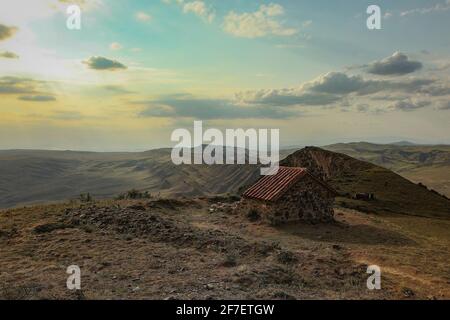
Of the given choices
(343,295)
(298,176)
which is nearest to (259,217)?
(298,176)

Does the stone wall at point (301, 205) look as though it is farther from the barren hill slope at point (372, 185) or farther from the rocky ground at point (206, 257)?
the barren hill slope at point (372, 185)

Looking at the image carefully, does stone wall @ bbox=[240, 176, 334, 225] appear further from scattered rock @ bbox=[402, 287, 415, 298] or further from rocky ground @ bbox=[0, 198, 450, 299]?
scattered rock @ bbox=[402, 287, 415, 298]

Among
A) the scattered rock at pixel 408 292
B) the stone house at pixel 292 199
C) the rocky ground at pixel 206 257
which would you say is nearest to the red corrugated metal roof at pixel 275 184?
the stone house at pixel 292 199

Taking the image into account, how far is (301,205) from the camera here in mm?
23531

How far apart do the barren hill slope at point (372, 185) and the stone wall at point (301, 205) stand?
22.5 feet

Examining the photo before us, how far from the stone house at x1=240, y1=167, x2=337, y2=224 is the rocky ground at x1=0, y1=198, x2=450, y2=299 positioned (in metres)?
0.89

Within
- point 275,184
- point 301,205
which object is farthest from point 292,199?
point 275,184

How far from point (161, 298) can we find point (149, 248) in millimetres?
5786

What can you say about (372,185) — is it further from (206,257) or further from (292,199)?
(206,257)

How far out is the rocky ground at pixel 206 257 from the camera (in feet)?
38.4

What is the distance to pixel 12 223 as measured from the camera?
21.2 m

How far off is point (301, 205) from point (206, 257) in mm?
9796

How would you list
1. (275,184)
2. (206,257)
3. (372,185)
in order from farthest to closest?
(372,185) → (275,184) → (206,257)
